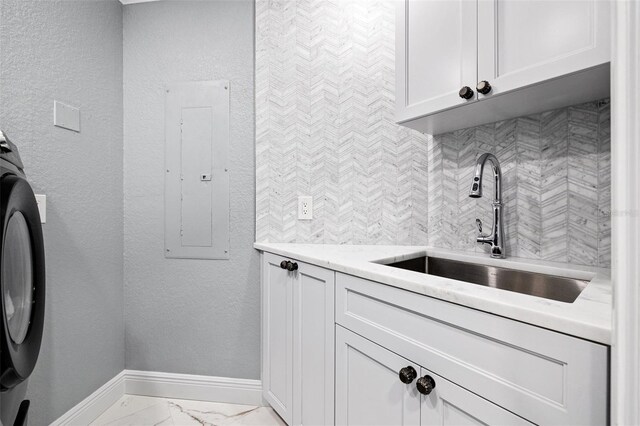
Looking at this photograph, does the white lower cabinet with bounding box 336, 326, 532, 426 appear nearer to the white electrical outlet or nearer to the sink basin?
the sink basin

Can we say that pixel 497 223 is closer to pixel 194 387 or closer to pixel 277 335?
pixel 277 335

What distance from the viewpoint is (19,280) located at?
3.55 ft

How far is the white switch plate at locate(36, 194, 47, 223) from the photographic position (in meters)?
1.45

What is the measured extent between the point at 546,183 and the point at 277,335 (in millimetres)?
1344

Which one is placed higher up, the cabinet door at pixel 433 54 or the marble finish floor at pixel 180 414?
the cabinet door at pixel 433 54

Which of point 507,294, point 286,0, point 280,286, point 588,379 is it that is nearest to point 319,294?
point 280,286

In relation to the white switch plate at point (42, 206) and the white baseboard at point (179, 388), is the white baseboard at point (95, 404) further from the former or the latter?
the white switch plate at point (42, 206)

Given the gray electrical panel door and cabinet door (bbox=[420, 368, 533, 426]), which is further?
the gray electrical panel door

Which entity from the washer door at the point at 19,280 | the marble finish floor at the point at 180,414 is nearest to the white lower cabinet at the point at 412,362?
the marble finish floor at the point at 180,414

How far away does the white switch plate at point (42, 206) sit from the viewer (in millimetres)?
1450

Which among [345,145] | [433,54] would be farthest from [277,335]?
[433,54]

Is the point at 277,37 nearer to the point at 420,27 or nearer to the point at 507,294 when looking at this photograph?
the point at 420,27

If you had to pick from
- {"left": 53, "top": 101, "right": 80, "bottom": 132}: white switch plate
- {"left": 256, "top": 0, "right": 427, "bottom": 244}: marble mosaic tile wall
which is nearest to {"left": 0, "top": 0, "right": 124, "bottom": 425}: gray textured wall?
{"left": 53, "top": 101, "right": 80, "bottom": 132}: white switch plate

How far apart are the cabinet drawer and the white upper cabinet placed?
712mm
